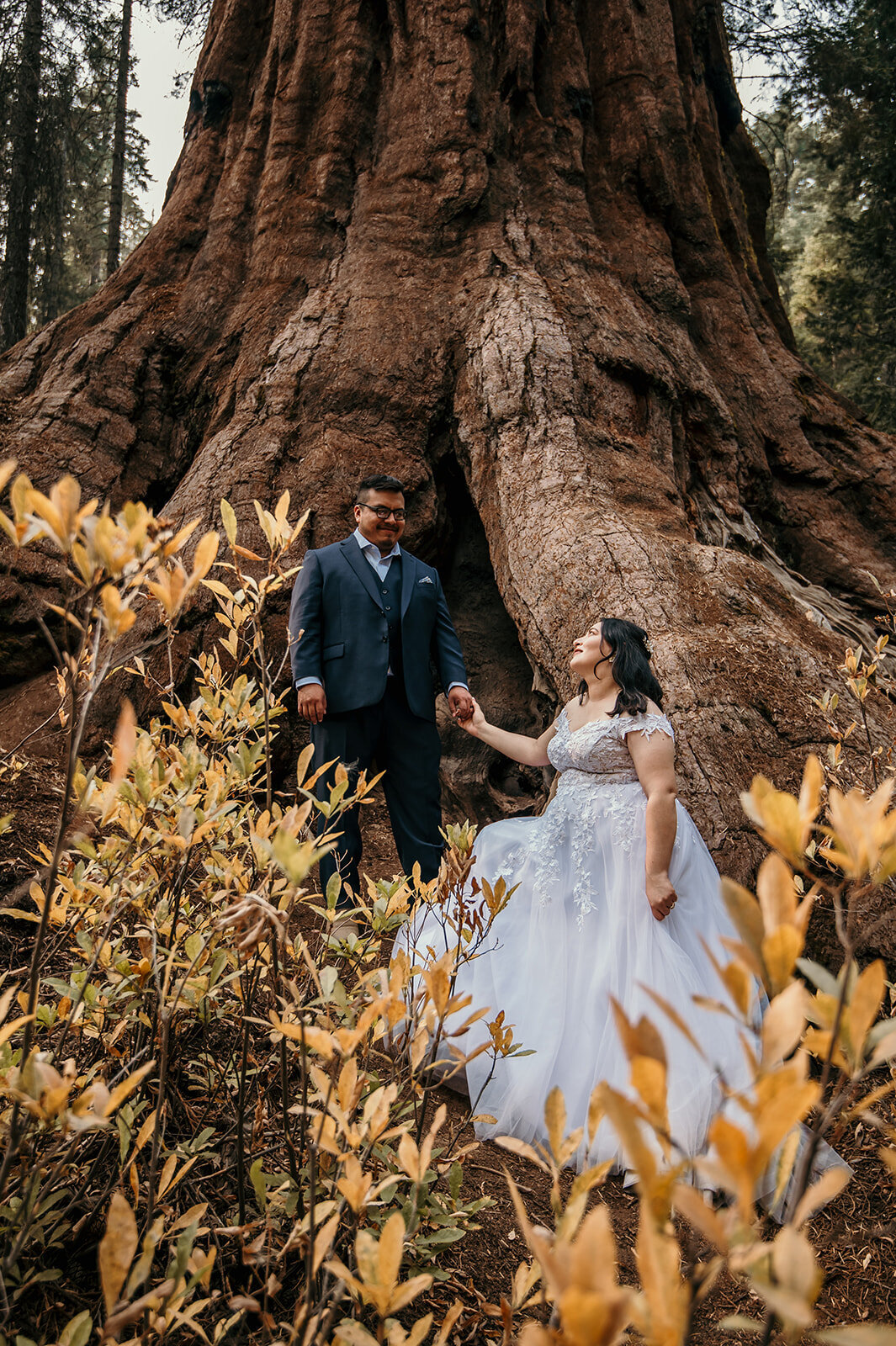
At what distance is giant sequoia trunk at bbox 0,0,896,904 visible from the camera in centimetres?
402

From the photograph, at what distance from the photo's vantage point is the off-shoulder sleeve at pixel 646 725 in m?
2.79

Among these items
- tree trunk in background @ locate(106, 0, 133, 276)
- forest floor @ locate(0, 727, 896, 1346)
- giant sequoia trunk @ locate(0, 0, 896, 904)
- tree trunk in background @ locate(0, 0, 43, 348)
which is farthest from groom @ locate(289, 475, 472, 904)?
tree trunk in background @ locate(106, 0, 133, 276)

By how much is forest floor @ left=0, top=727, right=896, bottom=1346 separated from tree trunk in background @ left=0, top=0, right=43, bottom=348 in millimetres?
8523

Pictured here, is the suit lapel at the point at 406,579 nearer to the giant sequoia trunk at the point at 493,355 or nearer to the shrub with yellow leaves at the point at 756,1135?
the giant sequoia trunk at the point at 493,355

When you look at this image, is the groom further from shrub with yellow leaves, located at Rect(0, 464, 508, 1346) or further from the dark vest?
shrub with yellow leaves, located at Rect(0, 464, 508, 1346)

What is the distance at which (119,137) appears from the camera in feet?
43.5

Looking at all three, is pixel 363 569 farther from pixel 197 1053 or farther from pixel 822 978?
pixel 822 978

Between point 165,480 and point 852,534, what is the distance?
16.0 ft

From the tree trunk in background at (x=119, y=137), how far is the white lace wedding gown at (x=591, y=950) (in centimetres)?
1305

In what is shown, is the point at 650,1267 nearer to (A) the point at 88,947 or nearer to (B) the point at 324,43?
(A) the point at 88,947

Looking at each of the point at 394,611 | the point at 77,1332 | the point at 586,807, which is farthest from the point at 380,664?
the point at 77,1332

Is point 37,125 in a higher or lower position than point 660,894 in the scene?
higher

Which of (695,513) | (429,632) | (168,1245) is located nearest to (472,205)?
(695,513)

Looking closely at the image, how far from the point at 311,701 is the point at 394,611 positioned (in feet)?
2.10
